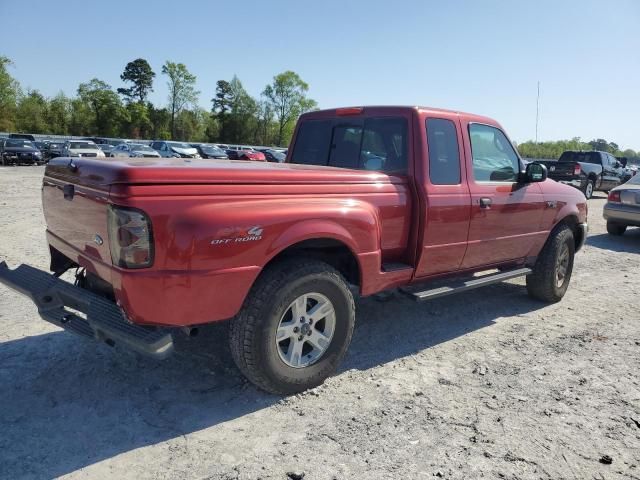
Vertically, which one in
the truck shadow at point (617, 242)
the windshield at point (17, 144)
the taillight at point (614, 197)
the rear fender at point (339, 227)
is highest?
the windshield at point (17, 144)

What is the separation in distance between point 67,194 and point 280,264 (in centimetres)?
144

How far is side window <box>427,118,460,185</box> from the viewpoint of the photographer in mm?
4160

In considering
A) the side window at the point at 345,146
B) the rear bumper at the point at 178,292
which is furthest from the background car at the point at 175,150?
the rear bumper at the point at 178,292

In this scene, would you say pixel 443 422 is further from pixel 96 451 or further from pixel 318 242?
pixel 96 451

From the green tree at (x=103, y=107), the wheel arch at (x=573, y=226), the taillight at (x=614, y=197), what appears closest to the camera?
the wheel arch at (x=573, y=226)

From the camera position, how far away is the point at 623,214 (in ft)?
34.1

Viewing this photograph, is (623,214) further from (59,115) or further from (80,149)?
(59,115)

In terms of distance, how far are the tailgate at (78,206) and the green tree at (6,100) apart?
7203 centimetres

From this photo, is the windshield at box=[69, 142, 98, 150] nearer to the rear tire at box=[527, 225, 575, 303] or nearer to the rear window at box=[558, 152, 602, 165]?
the rear window at box=[558, 152, 602, 165]

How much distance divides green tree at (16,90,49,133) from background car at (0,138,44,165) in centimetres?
4473

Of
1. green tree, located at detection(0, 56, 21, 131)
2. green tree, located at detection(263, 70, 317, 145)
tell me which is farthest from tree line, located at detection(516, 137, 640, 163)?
green tree, located at detection(0, 56, 21, 131)

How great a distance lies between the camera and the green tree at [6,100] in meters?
63.3

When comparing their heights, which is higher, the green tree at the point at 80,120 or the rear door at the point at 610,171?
the green tree at the point at 80,120

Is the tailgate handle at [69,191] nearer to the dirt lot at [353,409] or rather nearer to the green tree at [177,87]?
the dirt lot at [353,409]
